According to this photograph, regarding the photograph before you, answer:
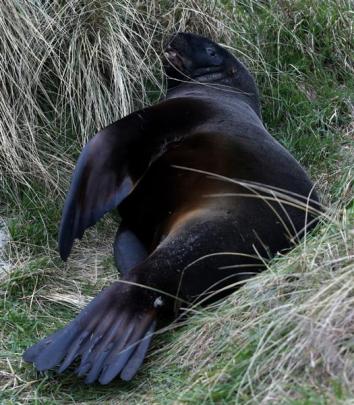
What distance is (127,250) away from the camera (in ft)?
13.8

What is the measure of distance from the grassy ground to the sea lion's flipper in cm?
15

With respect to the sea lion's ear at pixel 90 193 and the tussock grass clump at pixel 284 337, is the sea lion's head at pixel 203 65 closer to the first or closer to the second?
the sea lion's ear at pixel 90 193

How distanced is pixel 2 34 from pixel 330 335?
277 cm

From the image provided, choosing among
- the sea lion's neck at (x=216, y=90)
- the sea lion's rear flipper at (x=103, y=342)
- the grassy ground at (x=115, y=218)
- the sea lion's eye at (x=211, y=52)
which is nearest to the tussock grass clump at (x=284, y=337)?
the grassy ground at (x=115, y=218)

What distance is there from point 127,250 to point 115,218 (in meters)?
0.63

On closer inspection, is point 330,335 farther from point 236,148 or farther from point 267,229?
point 236,148

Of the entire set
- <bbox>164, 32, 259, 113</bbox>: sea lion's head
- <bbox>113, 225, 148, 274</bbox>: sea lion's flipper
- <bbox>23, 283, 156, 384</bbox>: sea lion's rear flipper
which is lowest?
<bbox>113, 225, 148, 274</bbox>: sea lion's flipper

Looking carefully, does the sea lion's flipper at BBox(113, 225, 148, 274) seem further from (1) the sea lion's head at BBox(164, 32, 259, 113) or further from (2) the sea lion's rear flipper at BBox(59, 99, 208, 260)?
(1) the sea lion's head at BBox(164, 32, 259, 113)

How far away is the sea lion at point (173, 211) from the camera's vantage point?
3.38 m

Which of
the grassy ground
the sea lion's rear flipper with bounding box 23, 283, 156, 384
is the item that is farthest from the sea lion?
the grassy ground

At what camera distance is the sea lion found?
11.1 feet

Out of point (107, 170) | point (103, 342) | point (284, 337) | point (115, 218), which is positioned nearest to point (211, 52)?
point (115, 218)

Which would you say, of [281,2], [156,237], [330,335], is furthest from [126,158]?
[281,2]

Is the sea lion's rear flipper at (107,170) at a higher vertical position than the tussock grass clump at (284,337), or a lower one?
higher
